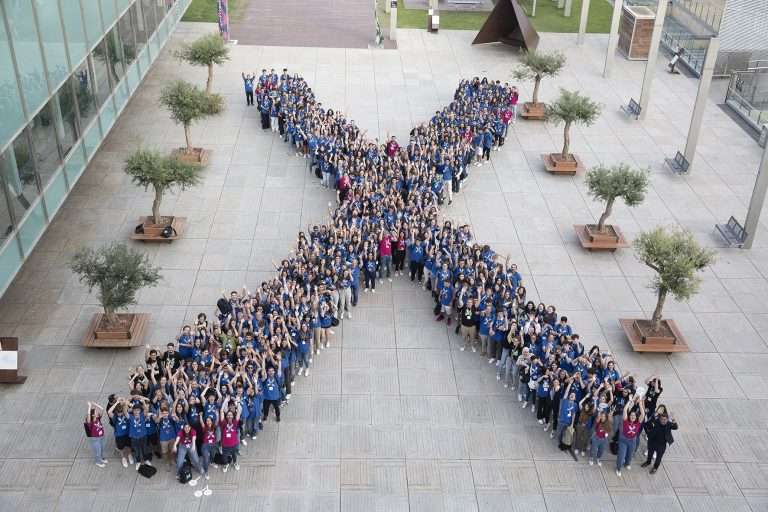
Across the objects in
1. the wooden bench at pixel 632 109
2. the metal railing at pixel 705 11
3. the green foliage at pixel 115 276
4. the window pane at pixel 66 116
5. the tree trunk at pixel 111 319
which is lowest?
the tree trunk at pixel 111 319

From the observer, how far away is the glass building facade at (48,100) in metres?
15.0

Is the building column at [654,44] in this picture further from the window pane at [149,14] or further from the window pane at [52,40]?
the window pane at [52,40]

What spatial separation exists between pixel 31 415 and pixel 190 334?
3291 millimetres

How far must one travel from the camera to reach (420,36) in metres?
37.3

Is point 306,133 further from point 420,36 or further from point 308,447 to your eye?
point 420,36

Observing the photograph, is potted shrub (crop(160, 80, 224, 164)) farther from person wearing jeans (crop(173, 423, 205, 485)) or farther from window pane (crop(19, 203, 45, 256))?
person wearing jeans (crop(173, 423, 205, 485))

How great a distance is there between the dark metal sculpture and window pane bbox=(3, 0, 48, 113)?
895 inches

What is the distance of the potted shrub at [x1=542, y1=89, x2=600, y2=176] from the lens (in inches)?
936

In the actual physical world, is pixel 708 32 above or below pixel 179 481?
above

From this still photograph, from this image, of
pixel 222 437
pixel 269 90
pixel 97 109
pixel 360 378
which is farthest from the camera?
pixel 269 90

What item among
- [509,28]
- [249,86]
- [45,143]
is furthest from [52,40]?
[509,28]

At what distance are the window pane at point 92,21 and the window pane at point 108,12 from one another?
410 mm

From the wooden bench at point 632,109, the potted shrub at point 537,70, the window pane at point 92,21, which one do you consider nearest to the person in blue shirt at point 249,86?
the window pane at point 92,21

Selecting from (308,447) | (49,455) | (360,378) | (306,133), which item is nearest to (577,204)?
(306,133)
